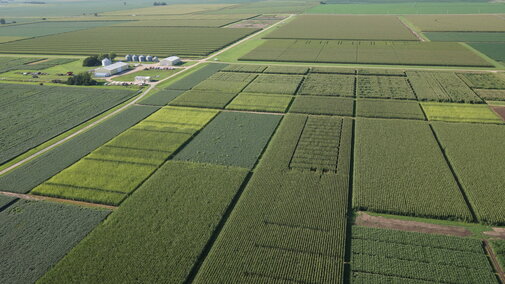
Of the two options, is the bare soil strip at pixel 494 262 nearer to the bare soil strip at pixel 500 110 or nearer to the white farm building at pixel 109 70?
the bare soil strip at pixel 500 110

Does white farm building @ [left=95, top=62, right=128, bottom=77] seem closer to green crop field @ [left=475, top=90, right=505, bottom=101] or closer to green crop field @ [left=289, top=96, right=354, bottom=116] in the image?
green crop field @ [left=289, top=96, right=354, bottom=116]

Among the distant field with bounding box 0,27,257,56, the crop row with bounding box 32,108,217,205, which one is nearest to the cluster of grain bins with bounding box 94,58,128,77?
the distant field with bounding box 0,27,257,56

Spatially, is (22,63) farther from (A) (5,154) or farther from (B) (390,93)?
(B) (390,93)

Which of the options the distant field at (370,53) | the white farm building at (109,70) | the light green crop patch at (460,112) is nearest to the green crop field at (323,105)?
the light green crop patch at (460,112)

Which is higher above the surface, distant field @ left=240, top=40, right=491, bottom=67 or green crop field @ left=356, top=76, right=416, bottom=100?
distant field @ left=240, top=40, right=491, bottom=67

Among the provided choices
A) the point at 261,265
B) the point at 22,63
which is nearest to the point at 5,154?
the point at 261,265

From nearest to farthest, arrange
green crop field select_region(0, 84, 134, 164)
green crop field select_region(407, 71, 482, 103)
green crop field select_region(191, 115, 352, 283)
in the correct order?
green crop field select_region(191, 115, 352, 283)
green crop field select_region(0, 84, 134, 164)
green crop field select_region(407, 71, 482, 103)

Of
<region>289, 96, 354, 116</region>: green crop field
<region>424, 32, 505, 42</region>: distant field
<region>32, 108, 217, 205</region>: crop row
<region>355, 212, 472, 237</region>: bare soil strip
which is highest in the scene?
<region>424, 32, 505, 42</region>: distant field
